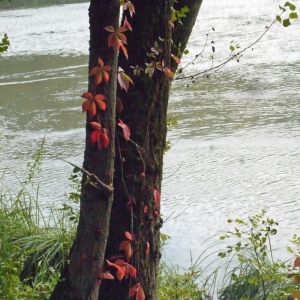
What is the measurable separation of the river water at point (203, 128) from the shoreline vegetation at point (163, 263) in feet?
1.18

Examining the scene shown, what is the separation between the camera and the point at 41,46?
1196 cm

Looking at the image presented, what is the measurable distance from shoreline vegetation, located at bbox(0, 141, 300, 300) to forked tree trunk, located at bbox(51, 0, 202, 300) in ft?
Result: 1.87

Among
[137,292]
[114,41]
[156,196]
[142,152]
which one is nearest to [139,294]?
[137,292]

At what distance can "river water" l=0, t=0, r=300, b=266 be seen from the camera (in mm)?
5332

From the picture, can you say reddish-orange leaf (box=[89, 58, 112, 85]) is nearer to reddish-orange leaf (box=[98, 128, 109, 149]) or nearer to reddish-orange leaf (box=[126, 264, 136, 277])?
reddish-orange leaf (box=[98, 128, 109, 149])

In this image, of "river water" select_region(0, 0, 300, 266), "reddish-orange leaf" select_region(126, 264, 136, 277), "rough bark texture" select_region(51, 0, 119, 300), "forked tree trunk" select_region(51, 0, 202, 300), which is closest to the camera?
"rough bark texture" select_region(51, 0, 119, 300)

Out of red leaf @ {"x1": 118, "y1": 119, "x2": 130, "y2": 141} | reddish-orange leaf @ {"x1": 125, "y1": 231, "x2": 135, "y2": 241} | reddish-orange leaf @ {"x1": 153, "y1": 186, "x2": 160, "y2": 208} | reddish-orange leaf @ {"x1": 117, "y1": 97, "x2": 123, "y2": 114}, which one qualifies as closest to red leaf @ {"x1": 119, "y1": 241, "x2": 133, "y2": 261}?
reddish-orange leaf @ {"x1": 125, "y1": 231, "x2": 135, "y2": 241}

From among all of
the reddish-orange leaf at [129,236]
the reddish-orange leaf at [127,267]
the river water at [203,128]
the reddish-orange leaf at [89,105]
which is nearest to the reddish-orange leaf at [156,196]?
the reddish-orange leaf at [129,236]

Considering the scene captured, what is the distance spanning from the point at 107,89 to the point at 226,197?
3161 millimetres

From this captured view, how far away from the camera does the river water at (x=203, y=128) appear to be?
Answer: 17.5 ft

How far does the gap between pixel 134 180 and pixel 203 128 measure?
4152 millimetres

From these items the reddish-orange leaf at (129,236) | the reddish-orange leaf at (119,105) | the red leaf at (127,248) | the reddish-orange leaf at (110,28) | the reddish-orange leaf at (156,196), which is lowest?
the red leaf at (127,248)

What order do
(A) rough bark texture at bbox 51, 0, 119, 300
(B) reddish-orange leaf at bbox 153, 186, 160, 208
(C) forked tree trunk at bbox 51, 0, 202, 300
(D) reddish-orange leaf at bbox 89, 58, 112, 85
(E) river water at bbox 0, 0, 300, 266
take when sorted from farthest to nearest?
(E) river water at bbox 0, 0, 300, 266 < (B) reddish-orange leaf at bbox 153, 186, 160, 208 < (C) forked tree trunk at bbox 51, 0, 202, 300 < (A) rough bark texture at bbox 51, 0, 119, 300 < (D) reddish-orange leaf at bbox 89, 58, 112, 85

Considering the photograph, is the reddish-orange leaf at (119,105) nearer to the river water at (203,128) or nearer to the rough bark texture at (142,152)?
the rough bark texture at (142,152)
